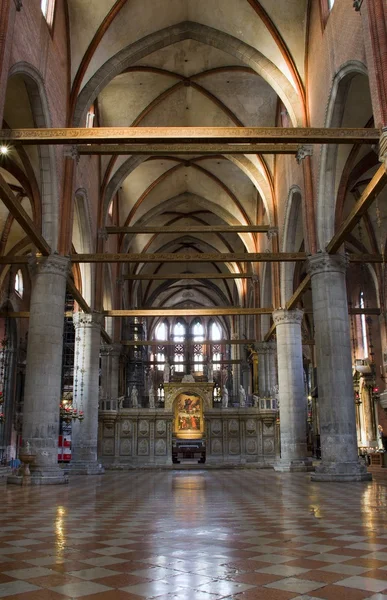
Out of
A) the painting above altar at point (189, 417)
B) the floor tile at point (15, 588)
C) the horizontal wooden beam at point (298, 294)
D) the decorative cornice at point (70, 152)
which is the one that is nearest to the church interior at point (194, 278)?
the floor tile at point (15, 588)

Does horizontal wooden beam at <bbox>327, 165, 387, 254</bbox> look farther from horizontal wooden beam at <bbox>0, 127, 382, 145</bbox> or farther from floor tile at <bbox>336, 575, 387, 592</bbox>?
floor tile at <bbox>336, 575, 387, 592</bbox>

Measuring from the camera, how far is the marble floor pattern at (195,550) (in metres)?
3.95

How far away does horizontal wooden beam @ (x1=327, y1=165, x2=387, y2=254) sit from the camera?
482 inches

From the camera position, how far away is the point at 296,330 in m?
24.5

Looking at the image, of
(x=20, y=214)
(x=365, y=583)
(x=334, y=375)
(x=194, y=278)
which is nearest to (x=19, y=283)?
(x=194, y=278)

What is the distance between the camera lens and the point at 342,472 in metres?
16.0

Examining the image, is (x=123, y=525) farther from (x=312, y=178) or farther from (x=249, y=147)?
(x=312, y=178)

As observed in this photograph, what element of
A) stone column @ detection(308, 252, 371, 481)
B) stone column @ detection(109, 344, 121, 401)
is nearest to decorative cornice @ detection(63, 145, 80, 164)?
stone column @ detection(308, 252, 371, 481)

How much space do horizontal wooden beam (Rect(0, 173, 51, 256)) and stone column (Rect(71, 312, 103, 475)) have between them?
860 centimetres

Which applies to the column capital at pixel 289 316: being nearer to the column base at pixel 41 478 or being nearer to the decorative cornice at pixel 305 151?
the decorative cornice at pixel 305 151

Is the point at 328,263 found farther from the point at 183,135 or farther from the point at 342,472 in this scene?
the point at 183,135

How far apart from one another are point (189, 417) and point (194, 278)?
1429 cm

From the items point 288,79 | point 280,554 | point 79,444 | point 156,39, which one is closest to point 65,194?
point 156,39

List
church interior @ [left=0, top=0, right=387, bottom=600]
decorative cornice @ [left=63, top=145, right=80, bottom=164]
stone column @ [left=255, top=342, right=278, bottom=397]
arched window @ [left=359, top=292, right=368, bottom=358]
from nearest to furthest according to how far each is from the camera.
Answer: church interior @ [left=0, top=0, right=387, bottom=600]
decorative cornice @ [left=63, top=145, right=80, bottom=164]
stone column @ [left=255, top=342, right=278, bottom=397]
arched window @ [left=359, top=292, right=368, bottom=358]
